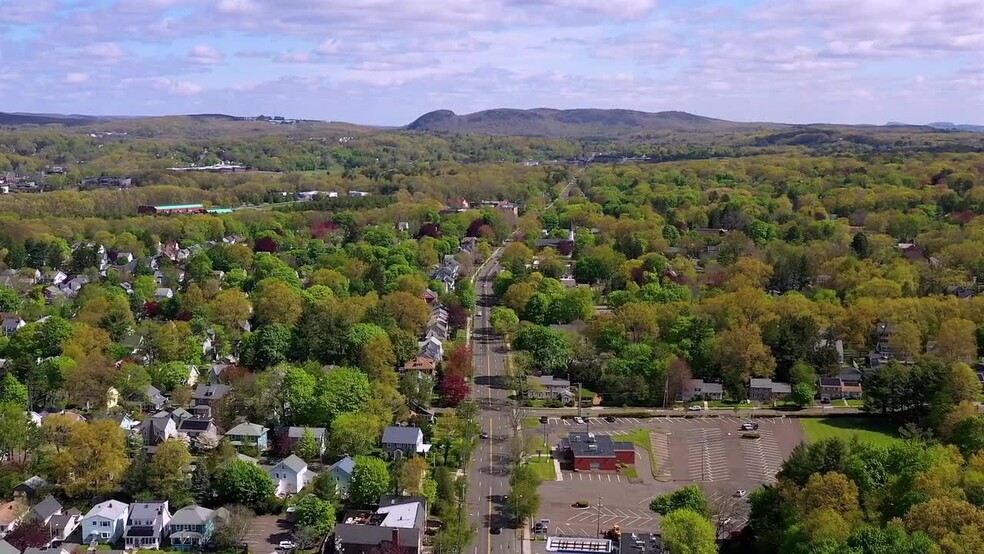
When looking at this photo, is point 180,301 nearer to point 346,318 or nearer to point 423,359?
point 346,318

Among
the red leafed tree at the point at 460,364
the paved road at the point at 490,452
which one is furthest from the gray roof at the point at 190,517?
the red leafed tree at the point at 460,364

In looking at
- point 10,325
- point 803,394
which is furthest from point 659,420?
point 10,325

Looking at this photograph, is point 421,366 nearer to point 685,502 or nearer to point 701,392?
point 701,392

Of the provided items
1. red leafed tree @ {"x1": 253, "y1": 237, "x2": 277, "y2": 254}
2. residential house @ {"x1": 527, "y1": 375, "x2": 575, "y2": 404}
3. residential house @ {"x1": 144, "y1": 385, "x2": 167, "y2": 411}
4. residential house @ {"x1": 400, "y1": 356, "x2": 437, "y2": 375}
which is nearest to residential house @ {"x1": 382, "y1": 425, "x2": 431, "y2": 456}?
residential house @ {"x1": 400, "y1": 356, "x2": 437, "y2": 375}

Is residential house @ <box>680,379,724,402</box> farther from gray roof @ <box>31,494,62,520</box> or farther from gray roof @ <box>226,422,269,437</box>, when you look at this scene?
gray roof @ <box>31,494,62,520</box>

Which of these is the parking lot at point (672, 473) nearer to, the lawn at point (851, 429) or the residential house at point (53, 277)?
the lawn at point (851, 429)

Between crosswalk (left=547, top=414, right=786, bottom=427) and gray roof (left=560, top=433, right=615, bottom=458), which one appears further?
crosswalk (left=547, top=414, right=786, bottom=427)
